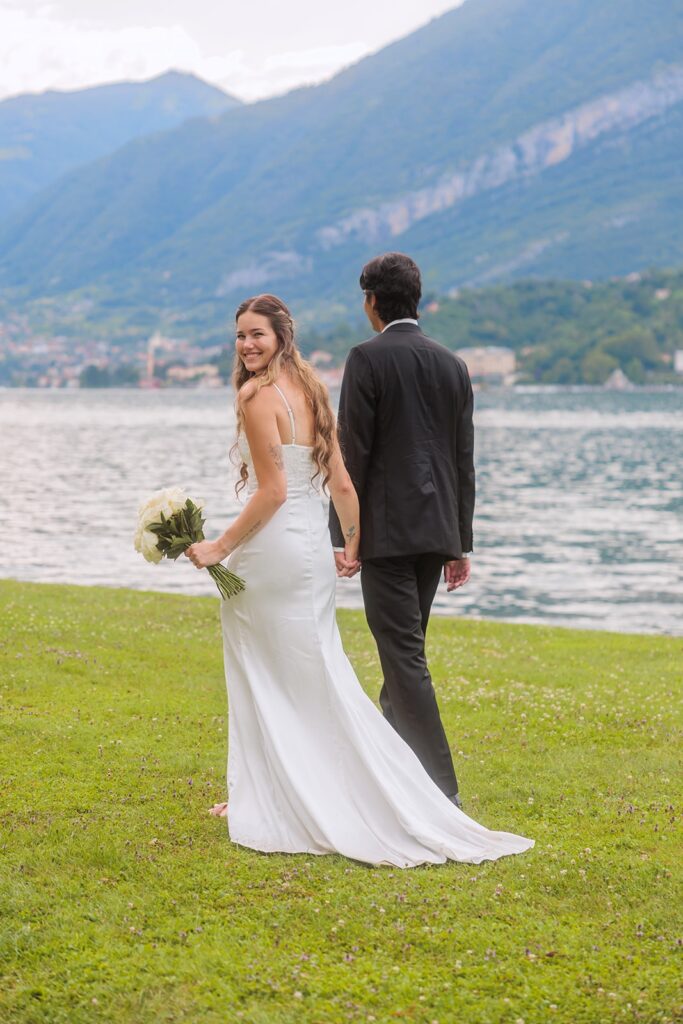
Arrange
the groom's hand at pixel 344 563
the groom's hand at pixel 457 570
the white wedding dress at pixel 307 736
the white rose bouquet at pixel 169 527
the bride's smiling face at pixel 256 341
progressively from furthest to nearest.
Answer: the groom's hand at pixel 457 570, the groom's hand at pixel 344 563, the white rose bouquet at pixel 169 527, the bride's smiling face at pixel 256 341, the white wedding dress at pixel 307 736

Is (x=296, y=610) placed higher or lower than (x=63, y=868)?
higher

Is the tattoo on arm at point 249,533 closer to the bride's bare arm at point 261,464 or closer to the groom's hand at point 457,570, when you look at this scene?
the bride's bare arm at point 261,464

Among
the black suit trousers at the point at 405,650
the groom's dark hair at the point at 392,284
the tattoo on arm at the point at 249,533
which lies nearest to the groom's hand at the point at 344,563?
the black suit trousers at the point at 405,650

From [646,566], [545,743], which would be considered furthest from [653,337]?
[545,743]

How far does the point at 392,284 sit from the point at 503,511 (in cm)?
4170

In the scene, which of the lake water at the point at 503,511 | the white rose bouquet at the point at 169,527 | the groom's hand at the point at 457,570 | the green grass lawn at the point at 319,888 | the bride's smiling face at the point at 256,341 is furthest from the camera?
the lake water at the point at 503,511

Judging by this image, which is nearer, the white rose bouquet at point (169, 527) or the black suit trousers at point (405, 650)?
the white rose bouquet at point (169, 527)

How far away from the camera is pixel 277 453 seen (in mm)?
6918

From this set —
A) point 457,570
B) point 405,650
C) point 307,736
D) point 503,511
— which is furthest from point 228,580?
point 503,511

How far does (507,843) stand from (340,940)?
165 cm

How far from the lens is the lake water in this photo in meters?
27.7

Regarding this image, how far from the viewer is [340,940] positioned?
229 inches

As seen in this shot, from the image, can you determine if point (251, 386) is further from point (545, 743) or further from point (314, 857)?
point (545, 743)

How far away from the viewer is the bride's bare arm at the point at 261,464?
6.88 meters
